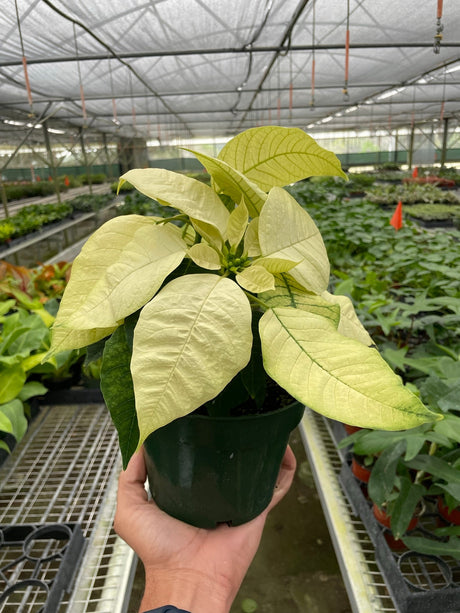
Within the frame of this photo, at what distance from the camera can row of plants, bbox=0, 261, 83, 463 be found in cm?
129

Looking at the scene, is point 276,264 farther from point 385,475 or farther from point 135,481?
point 385,475

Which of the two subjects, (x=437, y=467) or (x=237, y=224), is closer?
(x=237, y=224)

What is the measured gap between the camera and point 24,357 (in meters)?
1.46

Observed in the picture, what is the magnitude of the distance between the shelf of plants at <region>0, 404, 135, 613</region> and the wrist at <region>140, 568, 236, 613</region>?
0.93 ft

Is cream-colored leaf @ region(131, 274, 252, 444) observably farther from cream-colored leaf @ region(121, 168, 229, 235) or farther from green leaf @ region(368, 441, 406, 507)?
green leaf @ region(368, 441, 406, 507)

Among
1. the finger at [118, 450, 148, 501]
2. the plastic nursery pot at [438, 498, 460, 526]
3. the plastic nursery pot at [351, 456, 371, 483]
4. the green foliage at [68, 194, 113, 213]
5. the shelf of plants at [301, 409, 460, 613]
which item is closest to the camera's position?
the finger at [118, 450, 148, 501]

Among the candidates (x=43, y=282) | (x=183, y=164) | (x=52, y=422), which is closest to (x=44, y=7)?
(x=43, y=282)

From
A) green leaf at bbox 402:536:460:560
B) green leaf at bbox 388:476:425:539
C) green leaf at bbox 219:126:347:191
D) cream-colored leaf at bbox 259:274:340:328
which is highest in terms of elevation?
green leaf at bbox 219:126:347:191

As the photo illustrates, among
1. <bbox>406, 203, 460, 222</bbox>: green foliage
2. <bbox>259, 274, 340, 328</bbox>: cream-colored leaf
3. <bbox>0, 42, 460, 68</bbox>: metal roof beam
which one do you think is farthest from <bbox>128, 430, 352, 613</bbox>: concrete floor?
<bbox>0, 42, 460, 68</bbox>: metal roof beam

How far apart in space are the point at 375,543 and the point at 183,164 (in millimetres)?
20976

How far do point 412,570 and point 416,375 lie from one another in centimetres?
53

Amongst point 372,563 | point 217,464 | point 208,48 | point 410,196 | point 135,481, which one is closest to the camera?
point 217,464

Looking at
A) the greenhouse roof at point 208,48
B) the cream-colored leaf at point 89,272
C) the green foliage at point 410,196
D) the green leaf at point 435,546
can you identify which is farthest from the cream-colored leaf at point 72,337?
the green foliage at point 410,196

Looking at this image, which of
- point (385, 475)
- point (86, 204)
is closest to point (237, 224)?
point (385, 475)
